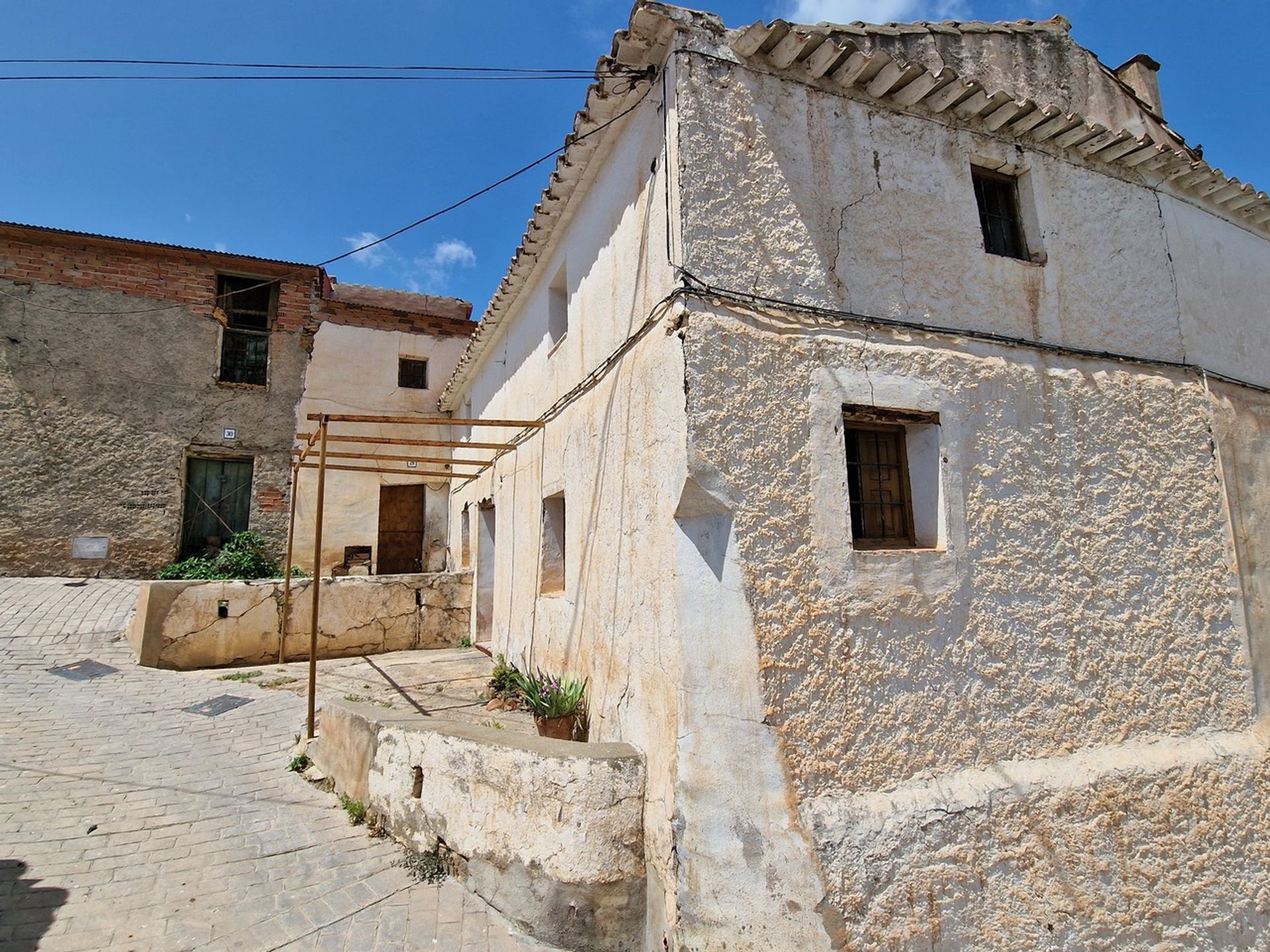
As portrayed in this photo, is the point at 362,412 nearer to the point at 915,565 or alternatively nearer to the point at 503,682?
the point at 503,682

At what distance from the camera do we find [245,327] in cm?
1272

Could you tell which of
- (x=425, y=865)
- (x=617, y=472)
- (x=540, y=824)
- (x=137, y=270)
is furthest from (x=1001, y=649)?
(x=137, y=270)

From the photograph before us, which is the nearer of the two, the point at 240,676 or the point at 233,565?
the point at 240,676

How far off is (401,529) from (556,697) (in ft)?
31.4

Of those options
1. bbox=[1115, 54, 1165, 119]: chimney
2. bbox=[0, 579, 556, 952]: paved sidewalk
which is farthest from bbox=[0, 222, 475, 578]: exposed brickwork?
bbox=[1115, 54, 1165, 119]: chimney

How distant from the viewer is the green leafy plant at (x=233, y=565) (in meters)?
11.3

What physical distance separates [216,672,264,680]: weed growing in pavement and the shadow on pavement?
3.48 meters

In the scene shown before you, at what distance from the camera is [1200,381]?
16.6 feet

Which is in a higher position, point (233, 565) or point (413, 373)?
point (413, 373)

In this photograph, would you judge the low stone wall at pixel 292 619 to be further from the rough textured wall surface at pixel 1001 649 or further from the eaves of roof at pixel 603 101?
the rough textured wall surface at pixel 1001 649

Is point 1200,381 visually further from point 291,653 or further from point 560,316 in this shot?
point 291,653

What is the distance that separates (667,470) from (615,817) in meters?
1.90

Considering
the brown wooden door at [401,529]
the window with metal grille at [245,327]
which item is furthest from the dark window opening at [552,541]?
the window with metal grille at [245,327]

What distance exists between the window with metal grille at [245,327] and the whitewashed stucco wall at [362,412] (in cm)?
88
